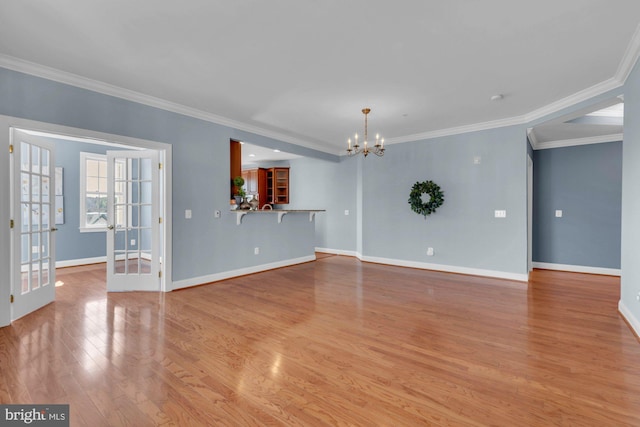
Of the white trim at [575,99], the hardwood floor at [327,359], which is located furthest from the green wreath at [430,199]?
the hardwood floor at [327,359]

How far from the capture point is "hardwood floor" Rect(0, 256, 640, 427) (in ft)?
6.14

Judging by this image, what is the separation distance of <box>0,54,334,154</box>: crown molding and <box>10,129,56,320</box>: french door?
0.65m

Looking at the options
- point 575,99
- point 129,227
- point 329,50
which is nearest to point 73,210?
point 129,227

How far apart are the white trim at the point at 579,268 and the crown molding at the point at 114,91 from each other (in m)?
5.96

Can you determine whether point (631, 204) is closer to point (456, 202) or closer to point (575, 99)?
point (575, 99)

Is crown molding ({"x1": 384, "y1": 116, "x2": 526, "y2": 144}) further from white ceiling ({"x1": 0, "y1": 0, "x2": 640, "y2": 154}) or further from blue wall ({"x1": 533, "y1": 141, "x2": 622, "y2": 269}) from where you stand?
blue wall ({"x1": 533, "y1": 141, "x2": 622, "y2": 269})

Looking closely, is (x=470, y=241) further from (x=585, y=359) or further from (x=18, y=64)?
(x=18, y=64)

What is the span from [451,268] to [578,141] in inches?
133

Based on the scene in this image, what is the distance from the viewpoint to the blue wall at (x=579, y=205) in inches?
224

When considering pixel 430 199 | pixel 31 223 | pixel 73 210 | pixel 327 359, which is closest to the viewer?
pixel 327 359

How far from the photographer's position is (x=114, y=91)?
12.5ft

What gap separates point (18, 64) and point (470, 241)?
6533 mm

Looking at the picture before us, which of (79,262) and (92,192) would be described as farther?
(92,192)

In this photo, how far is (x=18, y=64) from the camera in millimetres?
3141
